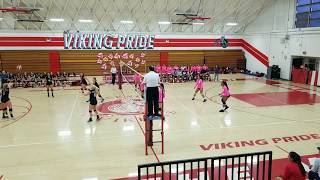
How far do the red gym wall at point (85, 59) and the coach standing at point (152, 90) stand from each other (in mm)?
19592

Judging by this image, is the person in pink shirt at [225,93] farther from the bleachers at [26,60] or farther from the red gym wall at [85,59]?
the bleachers at [26,60]

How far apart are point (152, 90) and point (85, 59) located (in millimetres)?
19720

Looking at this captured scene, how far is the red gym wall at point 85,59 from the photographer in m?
26.1

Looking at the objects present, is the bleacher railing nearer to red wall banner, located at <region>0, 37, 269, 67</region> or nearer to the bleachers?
the bleachers

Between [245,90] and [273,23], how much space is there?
9.87 metres

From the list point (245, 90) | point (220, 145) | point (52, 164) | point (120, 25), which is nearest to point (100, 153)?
point (52, 164)

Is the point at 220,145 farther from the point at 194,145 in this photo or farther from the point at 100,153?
the point at 100,153

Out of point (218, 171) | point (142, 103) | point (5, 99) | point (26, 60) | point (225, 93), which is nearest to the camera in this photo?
point (218, 171)

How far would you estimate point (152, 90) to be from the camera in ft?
30.3

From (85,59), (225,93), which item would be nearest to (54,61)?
(85,59)

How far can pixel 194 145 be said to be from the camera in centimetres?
981

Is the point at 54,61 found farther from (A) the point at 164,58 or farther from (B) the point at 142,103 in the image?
(B) the point at 142,103

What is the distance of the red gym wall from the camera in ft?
85.5

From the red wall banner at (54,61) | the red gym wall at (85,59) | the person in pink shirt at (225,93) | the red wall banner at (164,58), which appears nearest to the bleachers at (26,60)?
the red gym wall at (85,59)
